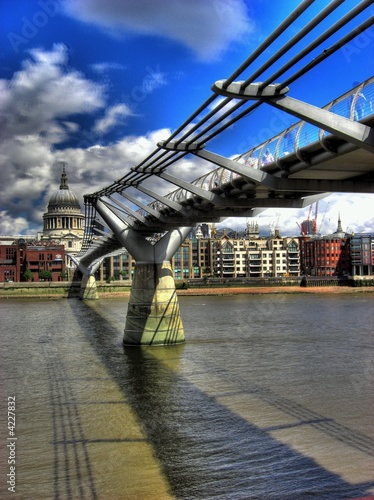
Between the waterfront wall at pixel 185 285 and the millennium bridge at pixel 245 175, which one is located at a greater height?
the millennium bridge at pixel 245 175

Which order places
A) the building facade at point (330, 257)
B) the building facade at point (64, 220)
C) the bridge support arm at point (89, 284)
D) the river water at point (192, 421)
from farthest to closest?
the building facade at point (64, 220), the building facade at point (330, 257), the bridge support arm at point (89, 284), the river water at point (192, 421)

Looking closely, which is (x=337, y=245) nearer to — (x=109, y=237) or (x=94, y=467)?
(x=109, y=237)

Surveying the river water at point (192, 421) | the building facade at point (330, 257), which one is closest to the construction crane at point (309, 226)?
the building facade at point (330, 257)

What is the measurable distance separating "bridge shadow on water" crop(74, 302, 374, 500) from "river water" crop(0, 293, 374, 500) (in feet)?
0.10

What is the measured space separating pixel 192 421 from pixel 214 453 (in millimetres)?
2415

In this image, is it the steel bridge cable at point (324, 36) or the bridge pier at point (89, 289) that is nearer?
the steel bridge cable at point (324, 36)

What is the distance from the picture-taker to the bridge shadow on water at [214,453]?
966 cm

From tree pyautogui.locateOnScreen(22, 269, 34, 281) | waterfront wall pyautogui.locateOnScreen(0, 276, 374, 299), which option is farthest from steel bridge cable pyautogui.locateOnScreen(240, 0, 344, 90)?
tree pyautogui.locateOnScreen(22, 269, 34, 281)

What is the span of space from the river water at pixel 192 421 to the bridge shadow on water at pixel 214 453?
31mm

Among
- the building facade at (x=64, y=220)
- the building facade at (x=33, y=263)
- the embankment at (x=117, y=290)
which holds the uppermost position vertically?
the building facade at (x=64, y=220)

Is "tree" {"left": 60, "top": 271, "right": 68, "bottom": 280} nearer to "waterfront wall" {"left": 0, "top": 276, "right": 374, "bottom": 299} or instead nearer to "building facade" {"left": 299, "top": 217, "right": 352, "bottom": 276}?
"waterfront wall" {"left": 0, "top": 276, "right": 374, "bottom": 299}

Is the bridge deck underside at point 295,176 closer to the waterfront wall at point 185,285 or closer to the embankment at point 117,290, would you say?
the embankment at point 117,290

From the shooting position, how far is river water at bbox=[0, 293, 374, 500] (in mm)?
10070

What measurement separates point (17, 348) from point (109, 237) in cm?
1217
